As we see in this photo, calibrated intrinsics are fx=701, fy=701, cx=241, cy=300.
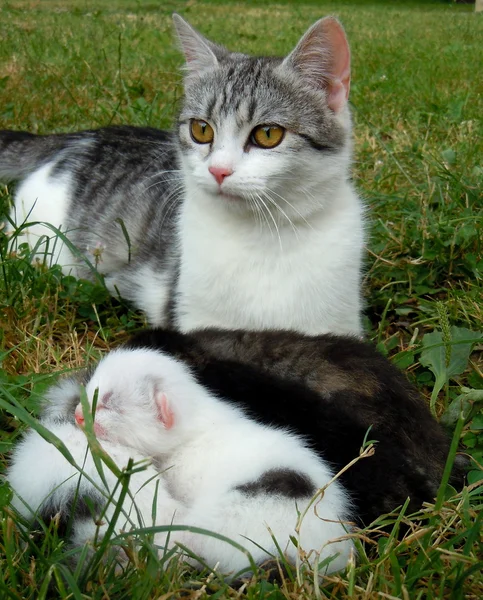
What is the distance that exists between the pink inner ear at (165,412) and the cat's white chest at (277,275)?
0.71 metres

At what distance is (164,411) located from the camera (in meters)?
1.80

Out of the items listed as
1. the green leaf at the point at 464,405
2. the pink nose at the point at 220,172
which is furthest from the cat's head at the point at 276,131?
the green leaf at the point at 464,405

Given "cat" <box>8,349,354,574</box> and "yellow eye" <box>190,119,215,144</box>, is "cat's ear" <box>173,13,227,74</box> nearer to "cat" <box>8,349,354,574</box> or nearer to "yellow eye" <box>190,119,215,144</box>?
"yellow eye" <box>190,119,215,144</box>

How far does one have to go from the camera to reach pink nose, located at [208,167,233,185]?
2.31m

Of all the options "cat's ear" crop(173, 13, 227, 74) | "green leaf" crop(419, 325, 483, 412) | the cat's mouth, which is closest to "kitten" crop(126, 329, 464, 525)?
"green leaf" crop(419, 325, 483, 412)

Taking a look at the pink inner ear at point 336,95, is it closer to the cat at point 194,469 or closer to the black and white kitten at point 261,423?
the black and white kitten at point 261,423

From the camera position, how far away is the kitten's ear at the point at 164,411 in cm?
180

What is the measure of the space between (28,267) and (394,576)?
1884mm

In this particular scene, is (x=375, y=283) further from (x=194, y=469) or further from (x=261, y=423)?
(x=194, y=469)

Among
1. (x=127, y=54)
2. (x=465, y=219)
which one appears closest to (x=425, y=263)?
(x=465, y=219)

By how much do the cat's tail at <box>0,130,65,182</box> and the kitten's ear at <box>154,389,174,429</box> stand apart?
224cm

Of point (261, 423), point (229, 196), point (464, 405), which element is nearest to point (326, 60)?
point (229, 196)

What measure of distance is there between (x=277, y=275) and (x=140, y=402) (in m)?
0.84

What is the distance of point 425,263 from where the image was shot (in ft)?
10.3
